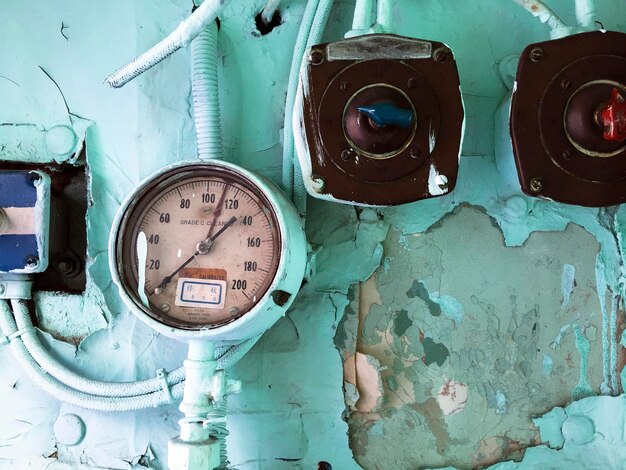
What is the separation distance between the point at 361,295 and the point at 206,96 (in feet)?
1.45

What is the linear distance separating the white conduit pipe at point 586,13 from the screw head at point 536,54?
0.12 meters

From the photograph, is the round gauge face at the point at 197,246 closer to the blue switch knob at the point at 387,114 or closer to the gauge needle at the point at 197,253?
the gauge needle at the point at 197,253

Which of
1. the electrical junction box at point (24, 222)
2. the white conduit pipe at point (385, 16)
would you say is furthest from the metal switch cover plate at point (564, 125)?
the electrical junction box at point (24, 222)

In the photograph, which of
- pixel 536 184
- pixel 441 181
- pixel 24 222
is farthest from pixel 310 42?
pixel 24 222

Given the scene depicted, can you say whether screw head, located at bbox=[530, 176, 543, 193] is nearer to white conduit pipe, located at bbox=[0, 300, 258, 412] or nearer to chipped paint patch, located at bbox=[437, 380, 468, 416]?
chipped paint patch, located at bbox=[437, 380, 468, 416]

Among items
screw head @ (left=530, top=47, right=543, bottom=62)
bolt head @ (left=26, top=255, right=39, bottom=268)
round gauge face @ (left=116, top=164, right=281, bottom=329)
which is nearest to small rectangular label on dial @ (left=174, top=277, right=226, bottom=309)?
round gauge face @ (left=116, top=164, right=281, bottom=329)

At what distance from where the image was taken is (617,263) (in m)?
1.08

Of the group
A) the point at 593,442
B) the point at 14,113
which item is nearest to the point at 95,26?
the point at 14,113

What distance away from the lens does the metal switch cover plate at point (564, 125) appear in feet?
3.07

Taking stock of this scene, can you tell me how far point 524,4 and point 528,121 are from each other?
0.22 meters

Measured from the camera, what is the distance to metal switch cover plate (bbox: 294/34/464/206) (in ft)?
3.05

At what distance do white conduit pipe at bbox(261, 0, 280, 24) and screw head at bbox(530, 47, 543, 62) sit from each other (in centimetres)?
44

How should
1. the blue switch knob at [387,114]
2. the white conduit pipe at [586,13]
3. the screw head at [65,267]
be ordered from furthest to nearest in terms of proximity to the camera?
the screw head at [65,267] < the white conduit pipe at [586,13] < the blue switch knob at [387,114]

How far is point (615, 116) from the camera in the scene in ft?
2.93
